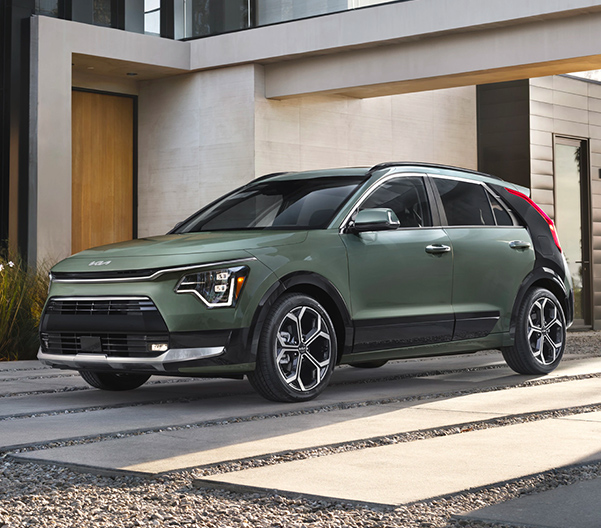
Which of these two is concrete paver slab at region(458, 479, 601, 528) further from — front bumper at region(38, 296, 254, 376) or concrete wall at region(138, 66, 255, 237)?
concrete wall at region(138, 66, 255, 237)

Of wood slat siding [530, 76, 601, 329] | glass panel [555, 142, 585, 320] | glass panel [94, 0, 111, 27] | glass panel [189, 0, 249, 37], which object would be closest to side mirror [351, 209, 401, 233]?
glass panel [189, 0, 249, 37]

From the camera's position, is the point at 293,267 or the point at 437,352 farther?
the point at 437,352

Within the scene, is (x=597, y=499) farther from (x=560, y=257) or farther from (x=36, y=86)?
(x=36, y=86)

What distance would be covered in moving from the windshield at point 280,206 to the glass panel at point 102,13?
8.95 metres

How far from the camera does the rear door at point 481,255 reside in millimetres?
8148

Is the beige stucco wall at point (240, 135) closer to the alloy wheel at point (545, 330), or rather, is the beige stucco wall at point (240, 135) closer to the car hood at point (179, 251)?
the alloy wheel at point (545, 330)

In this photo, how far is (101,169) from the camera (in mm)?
17922

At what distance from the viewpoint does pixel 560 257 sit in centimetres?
926

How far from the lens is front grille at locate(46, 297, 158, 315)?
662cm

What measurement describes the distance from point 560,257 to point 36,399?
4.63 m

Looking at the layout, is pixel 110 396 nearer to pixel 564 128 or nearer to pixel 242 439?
pixel 242 439

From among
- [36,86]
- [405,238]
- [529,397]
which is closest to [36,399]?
[405,238]

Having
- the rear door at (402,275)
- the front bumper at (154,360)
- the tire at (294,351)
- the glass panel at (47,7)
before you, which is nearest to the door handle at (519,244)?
the rear door at (402,275)

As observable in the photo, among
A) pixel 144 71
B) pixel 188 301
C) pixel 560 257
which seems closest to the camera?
pixel 188 301
